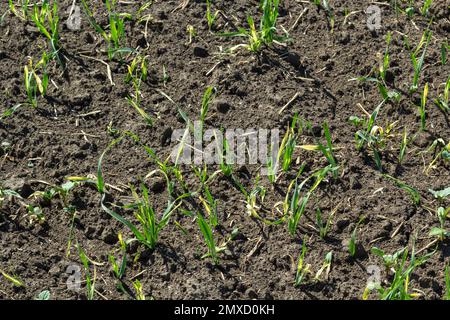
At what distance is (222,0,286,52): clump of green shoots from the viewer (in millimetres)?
3650

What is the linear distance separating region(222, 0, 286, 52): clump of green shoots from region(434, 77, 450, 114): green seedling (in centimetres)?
73

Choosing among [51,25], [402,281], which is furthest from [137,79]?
[402,281]

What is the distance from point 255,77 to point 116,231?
0.96m

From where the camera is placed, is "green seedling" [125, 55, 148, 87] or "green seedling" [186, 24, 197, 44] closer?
"green seedling" [125, 55, 148, 87]

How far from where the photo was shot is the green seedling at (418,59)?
3.50 metres

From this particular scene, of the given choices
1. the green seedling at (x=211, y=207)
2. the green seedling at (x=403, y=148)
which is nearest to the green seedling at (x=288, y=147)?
the green seedling at (x=211, y=207)

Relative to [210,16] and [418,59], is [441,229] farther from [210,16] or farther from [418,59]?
[210,16]

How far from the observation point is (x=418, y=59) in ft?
12.1

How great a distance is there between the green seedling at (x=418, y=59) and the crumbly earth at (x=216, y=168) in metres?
0.04

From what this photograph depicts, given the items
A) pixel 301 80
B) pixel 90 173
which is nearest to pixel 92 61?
pixel 90 173

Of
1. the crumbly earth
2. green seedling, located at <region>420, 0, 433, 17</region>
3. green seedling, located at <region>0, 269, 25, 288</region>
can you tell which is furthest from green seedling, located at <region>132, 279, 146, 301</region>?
green seedling, located at <region>420, 0, 433, 17</region>

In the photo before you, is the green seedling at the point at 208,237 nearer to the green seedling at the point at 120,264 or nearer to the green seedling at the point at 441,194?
the green seedling at the point at 120,264

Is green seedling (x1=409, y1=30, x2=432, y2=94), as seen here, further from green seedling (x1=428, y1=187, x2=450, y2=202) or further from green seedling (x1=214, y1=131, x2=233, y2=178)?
green seedling (x1=214, y1=131, x2=233, y2=178)

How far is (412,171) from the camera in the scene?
329 cm
